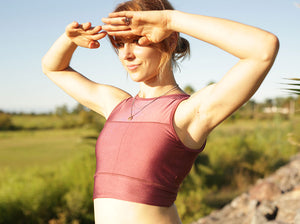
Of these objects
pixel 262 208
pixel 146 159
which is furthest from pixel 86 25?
pixel 262 208

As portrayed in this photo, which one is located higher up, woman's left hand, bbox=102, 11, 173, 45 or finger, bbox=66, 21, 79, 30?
woman's left hand, bbox=102, 11, 173, 45

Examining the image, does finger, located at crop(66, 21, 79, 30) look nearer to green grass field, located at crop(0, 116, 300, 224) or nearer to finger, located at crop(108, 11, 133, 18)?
finger, located at crop(108, 11, 133, 18)

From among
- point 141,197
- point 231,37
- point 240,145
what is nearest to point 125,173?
point 141,197

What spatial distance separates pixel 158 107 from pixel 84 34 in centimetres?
57

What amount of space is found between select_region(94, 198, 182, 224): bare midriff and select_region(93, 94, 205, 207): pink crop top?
22 mm

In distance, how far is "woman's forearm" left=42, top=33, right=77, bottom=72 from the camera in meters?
1.75

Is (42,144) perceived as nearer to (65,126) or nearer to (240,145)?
(65,126)

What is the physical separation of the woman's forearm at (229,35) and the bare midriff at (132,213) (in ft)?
2.11

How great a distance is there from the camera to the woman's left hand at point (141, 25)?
121cm

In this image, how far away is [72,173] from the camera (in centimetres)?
634

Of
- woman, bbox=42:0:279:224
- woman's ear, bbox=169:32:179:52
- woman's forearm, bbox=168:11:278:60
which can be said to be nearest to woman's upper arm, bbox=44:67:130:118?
woman, bbox=42:0:279:224

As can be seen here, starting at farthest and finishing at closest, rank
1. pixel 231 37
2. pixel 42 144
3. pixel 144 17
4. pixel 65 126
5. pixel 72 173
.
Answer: pixel 65 126
pixel 42 144
pixel 72 173
pixel 144 17
pixel 231 37

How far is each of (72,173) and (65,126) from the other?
→ 39.5ft

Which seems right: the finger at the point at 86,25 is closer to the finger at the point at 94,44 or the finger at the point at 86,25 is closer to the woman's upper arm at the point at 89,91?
the finger at the point at 94,44
